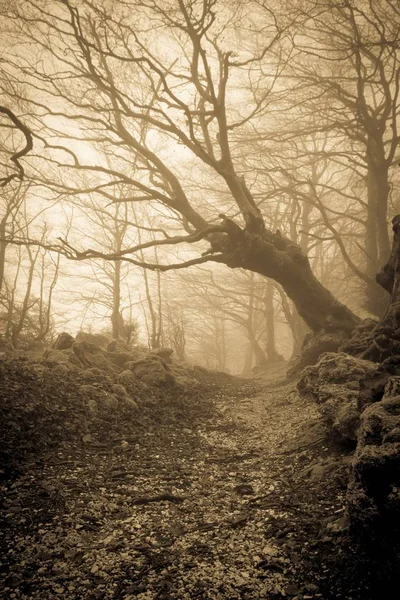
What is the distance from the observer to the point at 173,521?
2.83 metres

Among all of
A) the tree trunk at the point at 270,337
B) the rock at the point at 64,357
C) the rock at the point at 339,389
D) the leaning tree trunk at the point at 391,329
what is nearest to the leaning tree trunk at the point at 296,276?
the leaning tree trunk at the point at 391,329

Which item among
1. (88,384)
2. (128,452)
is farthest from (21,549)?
(88,384)

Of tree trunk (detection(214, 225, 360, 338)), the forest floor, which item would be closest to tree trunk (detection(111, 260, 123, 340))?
tree trunk (detection(214, 225, 360, 338))

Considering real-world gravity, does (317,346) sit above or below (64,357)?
above

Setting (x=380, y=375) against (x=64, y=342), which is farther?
(x=64, y=342)

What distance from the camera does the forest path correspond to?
2.08 metres

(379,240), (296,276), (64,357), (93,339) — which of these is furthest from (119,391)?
(379,240)

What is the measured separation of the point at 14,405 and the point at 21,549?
218cm

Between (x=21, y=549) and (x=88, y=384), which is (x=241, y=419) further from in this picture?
(x=21, y=549)

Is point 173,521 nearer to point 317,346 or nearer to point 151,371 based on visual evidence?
point 151,371

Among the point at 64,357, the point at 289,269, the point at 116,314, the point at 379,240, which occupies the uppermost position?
the point at 379,240

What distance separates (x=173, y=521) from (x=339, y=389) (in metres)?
2.73

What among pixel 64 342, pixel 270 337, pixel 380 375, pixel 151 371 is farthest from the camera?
pixel 270 337

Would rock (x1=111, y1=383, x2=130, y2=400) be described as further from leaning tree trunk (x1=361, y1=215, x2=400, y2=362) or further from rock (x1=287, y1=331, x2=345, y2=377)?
rock (x1=287, y1=331, x2=345, y2=377)
